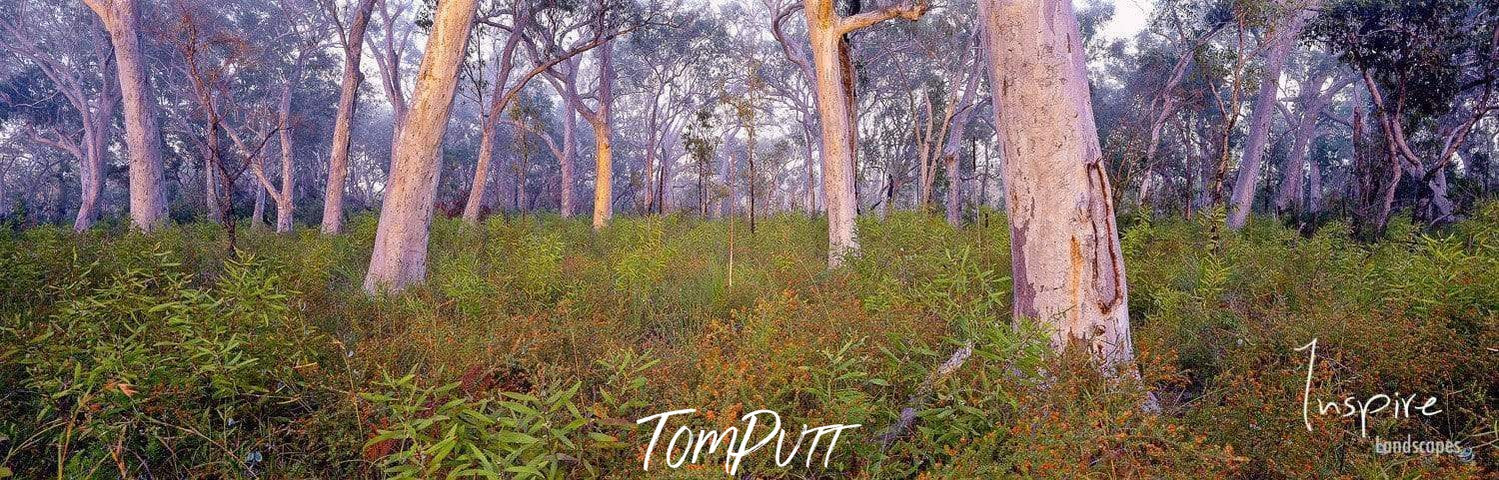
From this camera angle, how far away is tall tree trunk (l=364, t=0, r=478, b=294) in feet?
21.8

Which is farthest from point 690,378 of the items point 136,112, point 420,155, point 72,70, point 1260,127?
point 72,70

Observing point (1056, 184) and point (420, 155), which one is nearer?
point (1056, 184)

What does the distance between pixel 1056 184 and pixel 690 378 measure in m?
2.10

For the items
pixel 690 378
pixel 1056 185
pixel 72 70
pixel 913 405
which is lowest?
pixel 913 405

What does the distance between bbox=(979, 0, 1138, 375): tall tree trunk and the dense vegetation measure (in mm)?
322

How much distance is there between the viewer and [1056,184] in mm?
3725

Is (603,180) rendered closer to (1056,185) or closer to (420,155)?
(420,155)

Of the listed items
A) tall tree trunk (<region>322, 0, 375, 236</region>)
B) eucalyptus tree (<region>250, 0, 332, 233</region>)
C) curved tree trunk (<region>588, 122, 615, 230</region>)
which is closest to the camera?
tall tree trunk (<region>322, 0, 375, 236</region>)

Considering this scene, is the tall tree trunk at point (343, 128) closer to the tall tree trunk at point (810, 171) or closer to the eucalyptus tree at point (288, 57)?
the eucalyptus tree at point (288, 57)

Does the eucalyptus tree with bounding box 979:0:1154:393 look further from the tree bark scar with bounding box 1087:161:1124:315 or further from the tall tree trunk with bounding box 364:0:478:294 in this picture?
the tall tree trunk with bounding box 364:0:478:294

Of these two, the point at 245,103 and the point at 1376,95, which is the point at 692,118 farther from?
the point at 1376,95

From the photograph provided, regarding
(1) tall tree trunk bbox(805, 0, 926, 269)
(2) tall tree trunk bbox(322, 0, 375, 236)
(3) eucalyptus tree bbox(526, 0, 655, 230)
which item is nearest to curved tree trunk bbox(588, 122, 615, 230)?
(3) eucalyptus tree bbox(526, 0, 655, 230)

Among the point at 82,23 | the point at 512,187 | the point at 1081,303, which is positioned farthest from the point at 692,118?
the point at 1081,303

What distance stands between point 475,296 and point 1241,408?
173 inches
